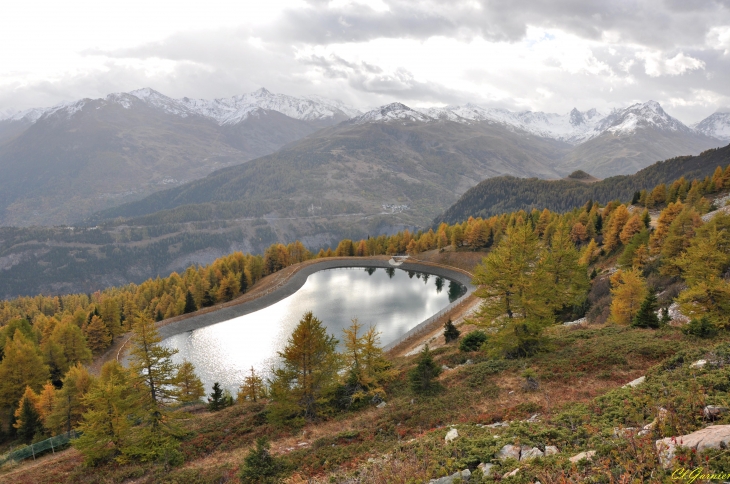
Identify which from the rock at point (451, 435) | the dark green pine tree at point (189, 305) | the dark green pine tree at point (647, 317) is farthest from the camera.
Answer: the dark green pine tree at point (189, 305)

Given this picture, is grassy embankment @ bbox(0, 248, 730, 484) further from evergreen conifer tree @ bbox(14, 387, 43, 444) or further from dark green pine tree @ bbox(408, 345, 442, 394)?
evergreen conifer tree @ bbox(14, 387, 43, 444)

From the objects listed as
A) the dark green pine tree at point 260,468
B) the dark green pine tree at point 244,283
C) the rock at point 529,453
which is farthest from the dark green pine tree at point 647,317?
the dark green pine tree at point 244,283

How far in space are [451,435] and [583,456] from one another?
6.05 m

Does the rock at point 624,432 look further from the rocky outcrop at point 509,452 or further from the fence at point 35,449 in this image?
the fence at point 35,449

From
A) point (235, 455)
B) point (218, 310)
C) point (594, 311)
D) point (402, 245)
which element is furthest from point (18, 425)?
point (402, 245)

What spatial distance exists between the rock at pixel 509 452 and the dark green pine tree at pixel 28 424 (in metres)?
46.8

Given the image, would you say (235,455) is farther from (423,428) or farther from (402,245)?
(402,245)

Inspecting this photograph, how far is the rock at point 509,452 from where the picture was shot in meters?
10.6

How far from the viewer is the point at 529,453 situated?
10.6 metres

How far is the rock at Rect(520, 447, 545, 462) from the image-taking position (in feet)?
33.2

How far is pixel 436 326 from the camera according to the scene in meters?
62.1

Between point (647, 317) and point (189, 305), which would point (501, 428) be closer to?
point (647, 317)

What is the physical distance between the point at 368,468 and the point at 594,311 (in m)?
37.7

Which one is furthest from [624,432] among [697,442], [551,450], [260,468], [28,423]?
[28,423]
